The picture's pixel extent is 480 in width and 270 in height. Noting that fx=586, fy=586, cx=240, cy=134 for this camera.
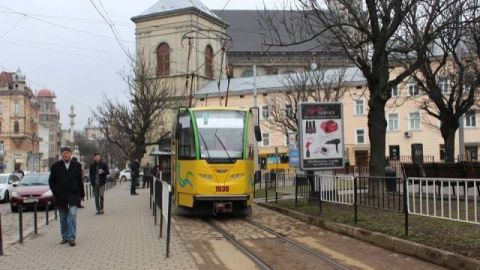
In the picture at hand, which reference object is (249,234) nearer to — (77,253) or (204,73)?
(77,253)

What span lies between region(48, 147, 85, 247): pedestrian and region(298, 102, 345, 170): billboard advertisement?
721 centimetres

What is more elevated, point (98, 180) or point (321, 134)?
point (321, 134)

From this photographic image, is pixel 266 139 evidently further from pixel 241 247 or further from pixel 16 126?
pixel 241 247

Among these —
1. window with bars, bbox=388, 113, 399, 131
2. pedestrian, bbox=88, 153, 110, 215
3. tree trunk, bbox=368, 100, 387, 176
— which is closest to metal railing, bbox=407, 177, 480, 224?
tree trunk, bbox=368, 100, 387, 176

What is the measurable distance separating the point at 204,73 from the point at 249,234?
244 ft

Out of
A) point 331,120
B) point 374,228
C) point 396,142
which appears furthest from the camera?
point 396,142

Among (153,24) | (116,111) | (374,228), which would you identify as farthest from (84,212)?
(153,24)

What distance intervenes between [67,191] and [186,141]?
562 centimetres

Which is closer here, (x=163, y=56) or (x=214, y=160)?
(x=214, y=160)

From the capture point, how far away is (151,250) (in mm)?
10773

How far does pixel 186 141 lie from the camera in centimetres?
1681

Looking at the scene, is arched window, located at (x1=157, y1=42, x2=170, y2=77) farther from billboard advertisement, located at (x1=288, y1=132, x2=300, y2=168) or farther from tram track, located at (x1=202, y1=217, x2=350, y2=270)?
tram track, located at (x1=202, y1=217, x2=350, y2=270)

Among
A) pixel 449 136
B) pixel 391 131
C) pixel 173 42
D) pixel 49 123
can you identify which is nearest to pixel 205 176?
pixel 449 136

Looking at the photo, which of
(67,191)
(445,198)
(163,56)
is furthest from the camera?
(163,56)
